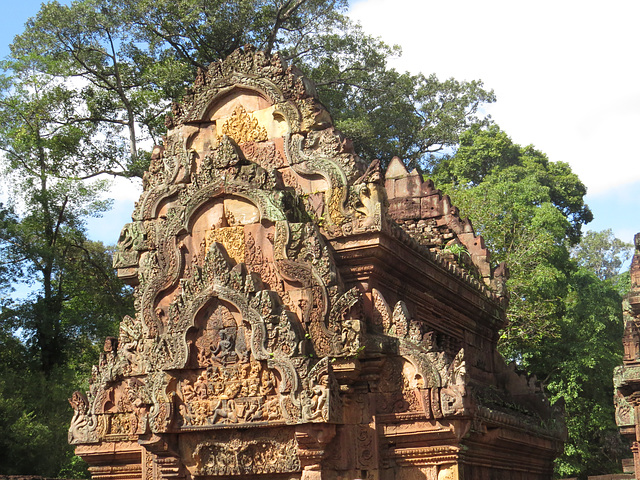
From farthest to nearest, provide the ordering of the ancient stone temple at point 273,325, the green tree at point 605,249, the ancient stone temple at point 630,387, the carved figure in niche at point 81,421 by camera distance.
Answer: the green tree at point 605,249 → the ancient stone temple at point 630,387 → the carved figure in niche at point 81,421 → the ancient stone temple at point 273,325

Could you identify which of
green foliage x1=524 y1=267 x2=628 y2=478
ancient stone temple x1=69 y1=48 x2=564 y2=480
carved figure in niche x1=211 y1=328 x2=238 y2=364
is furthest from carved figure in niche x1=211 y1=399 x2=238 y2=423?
green foliage x1=524 y1=267 x2=628 y2=478

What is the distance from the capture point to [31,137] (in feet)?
92.3

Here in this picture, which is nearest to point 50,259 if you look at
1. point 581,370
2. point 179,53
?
point 179,53

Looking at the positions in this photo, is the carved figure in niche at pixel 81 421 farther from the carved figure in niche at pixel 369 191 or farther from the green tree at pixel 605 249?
the green tree at pixel 605 249

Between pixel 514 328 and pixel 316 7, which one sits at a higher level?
pixel 316 7

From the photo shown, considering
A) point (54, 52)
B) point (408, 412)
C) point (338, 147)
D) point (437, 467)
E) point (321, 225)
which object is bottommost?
point (437, 467)

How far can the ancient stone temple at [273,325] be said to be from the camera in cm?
1002

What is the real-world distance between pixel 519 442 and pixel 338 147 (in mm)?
4862

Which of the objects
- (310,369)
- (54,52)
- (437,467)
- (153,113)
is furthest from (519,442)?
(54,52)

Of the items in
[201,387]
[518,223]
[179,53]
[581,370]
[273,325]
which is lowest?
[201,387]

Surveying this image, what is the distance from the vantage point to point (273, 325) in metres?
10.1

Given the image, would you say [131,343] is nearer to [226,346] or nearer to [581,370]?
[226,346]

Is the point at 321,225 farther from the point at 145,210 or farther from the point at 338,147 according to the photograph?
the point at 145,210

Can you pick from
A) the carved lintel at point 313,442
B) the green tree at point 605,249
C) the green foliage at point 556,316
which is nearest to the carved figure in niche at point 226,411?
the carved lintel at point 313,442
